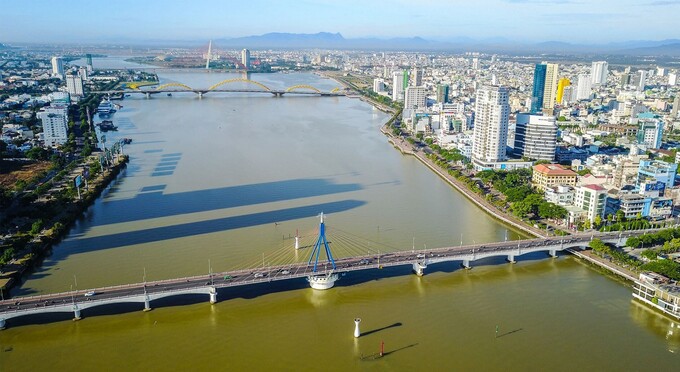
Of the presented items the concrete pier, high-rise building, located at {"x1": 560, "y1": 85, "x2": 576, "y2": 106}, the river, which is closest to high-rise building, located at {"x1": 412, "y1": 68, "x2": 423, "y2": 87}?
high-rise building, located at {"x1": 560, "y1": 85, "x2": 576, "y2": 106}

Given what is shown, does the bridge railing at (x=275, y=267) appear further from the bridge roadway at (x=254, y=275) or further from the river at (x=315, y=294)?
the river at (x=315, y=294)

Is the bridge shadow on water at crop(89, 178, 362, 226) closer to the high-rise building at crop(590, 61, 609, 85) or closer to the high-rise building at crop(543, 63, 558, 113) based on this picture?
the high-rise building at crop(543, 63, 558, 113)

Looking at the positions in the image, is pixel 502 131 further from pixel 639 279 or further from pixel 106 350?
pixel 106 350

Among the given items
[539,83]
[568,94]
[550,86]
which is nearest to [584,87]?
[568,94]

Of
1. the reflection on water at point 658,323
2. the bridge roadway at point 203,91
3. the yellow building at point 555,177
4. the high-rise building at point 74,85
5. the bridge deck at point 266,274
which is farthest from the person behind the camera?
the bridge roadway at point 203,91

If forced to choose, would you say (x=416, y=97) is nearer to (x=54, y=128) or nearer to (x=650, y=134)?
(x=650, y=134)

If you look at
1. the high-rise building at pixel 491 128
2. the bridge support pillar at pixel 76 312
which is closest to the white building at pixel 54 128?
the bridge support pillar at pixel 76 312
